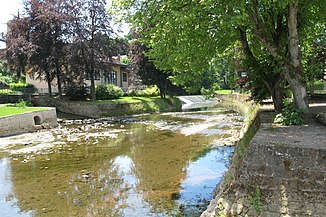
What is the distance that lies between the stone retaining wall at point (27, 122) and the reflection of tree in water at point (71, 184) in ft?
20.4

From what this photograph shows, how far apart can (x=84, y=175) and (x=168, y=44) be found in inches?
187

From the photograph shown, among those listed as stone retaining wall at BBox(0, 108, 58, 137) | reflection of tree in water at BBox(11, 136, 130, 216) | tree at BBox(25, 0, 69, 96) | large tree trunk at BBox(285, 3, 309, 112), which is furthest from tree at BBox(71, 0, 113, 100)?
large tree trunk at BBox(285, 3, 309, 112)

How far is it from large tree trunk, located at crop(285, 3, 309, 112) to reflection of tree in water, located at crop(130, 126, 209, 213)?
162 inches

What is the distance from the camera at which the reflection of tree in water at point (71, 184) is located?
22.7 ft

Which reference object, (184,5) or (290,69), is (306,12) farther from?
(184,5)

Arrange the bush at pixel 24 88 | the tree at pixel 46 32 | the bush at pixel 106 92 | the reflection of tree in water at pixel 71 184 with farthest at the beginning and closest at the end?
the bush at pixel 24 88
the bush at pixel 106 92
the tree at pixel 46 32
the reflection of tree in water at pixel 71 184

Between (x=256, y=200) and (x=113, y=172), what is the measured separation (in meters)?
5.70

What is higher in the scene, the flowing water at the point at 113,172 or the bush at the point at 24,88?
the bush at the point at 24,88

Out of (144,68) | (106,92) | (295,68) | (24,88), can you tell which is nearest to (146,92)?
(144,68)

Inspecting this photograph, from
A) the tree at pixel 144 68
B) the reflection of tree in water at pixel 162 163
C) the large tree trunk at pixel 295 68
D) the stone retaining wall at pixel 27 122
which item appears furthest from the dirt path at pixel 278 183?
the tree at pixel 144 68

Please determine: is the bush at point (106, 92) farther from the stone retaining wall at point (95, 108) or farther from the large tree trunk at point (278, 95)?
the large tree trunk at point (278, 95)

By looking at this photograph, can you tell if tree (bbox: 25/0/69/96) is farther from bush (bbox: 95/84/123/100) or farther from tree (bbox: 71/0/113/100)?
bush (bbox: 95/84/123/100)

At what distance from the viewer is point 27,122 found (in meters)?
18.7

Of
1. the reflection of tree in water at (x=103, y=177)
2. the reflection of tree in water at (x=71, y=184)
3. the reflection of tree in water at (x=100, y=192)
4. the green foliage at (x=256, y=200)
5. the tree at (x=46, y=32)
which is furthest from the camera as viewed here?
the tree at (x=46, y=32)
